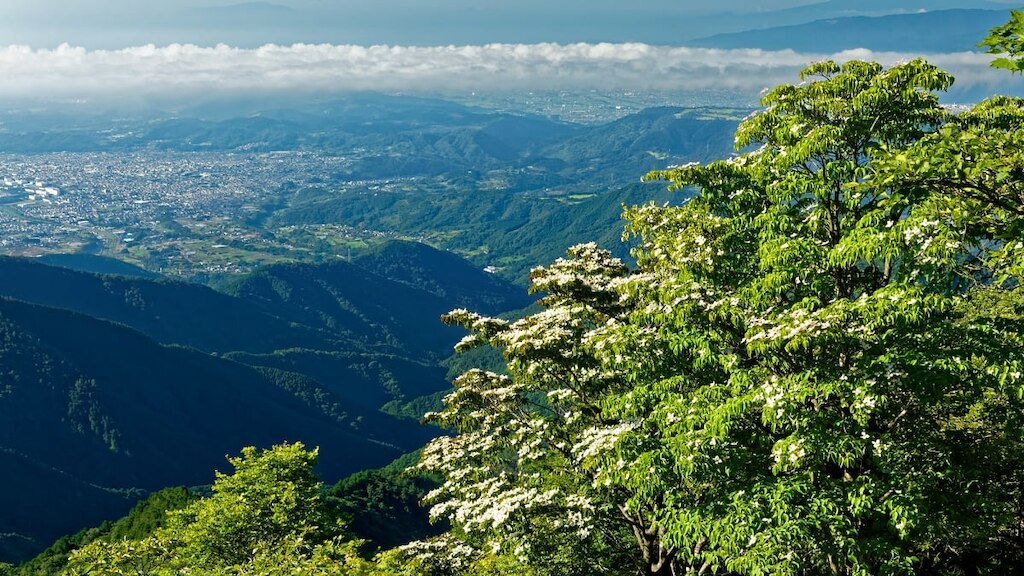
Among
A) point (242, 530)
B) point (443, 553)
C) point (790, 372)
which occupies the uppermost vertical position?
point (790, 372)

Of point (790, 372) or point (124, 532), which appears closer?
point (790, 372)

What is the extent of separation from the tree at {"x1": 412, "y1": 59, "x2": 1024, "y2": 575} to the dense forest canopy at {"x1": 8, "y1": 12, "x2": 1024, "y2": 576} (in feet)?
0.25

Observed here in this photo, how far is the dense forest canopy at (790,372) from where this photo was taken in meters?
13.5

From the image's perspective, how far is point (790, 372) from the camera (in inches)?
631

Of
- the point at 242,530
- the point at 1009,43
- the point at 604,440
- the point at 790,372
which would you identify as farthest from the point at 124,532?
the point at 1009,43

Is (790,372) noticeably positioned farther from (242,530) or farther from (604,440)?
(242,530)

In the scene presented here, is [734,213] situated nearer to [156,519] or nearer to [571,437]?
[571,437]

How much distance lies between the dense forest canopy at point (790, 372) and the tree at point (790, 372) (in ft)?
0.25

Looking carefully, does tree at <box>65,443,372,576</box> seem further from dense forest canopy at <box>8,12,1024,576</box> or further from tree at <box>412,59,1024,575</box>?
tree at <box>412,59,1024,575</box>

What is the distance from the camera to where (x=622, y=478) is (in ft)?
50.3

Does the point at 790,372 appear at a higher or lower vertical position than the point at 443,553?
higher

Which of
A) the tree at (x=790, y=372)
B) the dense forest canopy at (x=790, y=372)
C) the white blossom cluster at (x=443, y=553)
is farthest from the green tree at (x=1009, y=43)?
the white blossom cluster at (x=443, y=553)

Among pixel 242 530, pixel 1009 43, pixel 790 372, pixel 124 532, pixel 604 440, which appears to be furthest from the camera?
pixel 124 532

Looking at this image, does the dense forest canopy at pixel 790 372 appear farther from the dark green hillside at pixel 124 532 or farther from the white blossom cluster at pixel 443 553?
the dark green hillside at pixel 124 532
